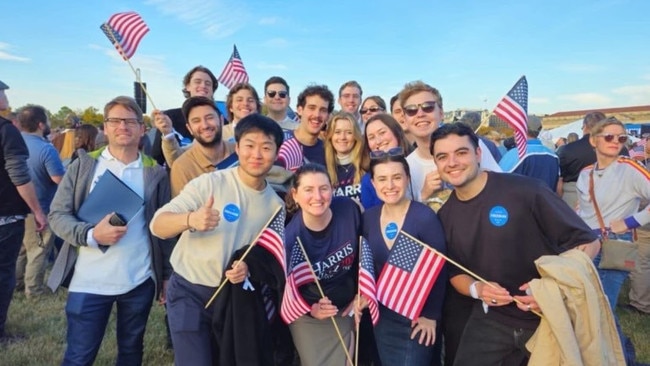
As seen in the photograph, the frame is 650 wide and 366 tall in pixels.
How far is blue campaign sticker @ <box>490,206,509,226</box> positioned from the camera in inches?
119

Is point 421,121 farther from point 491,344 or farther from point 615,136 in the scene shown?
point 615,136

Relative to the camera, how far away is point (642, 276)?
6.25m

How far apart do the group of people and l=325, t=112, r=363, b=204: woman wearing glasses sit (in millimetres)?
320

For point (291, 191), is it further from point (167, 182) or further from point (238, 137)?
point (167, 182)

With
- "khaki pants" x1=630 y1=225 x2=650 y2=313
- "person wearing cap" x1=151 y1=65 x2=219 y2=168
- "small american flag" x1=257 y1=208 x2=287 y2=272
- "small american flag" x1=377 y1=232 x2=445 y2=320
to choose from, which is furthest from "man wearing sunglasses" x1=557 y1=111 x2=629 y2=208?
"person wearing cap" x1=151 y1=65 x2=219 y2=168

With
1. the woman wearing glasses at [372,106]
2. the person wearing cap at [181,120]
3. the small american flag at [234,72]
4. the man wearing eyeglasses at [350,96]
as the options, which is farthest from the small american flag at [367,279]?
the small american flag at [234,72]

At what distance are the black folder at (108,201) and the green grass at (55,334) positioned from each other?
7.17 ft

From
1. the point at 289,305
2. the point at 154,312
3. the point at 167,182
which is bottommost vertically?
the point at 154,312

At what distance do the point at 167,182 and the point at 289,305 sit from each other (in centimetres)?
157

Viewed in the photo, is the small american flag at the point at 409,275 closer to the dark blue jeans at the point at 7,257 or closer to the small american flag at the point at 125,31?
the small american flag at the point at 125,31

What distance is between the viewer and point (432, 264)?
10.4 feet

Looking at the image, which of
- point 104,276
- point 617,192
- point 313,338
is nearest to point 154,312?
point 104,276

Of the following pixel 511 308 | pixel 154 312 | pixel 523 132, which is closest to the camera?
pixel 511 308

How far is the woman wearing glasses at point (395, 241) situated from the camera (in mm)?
3348
